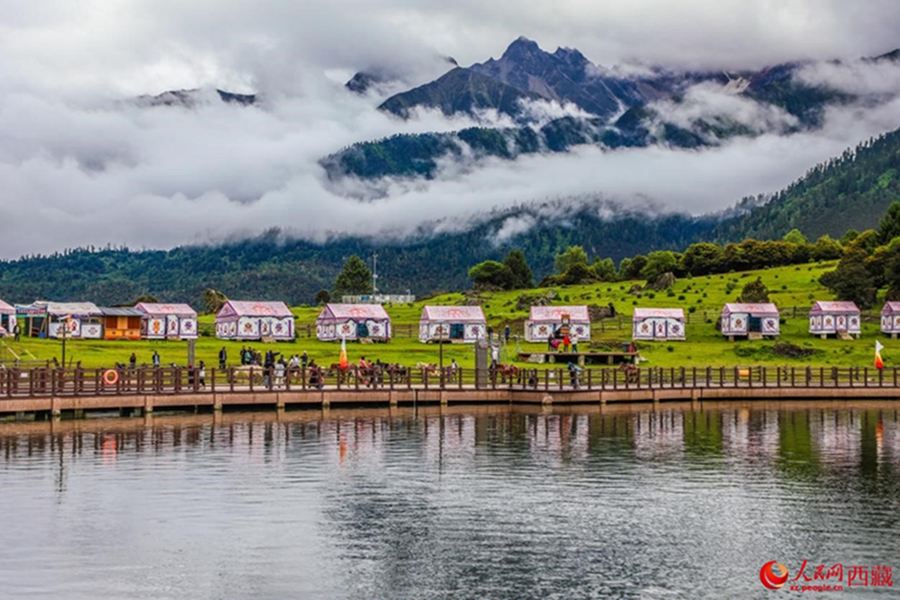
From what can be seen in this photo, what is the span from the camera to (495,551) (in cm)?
3516

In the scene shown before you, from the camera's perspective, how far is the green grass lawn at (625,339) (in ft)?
365

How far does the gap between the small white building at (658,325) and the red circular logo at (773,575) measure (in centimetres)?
10136

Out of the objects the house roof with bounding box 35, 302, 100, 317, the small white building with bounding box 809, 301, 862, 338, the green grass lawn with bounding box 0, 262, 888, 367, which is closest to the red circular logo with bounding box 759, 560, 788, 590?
the green grass lawn with bounding box 0, 262, 888, 367

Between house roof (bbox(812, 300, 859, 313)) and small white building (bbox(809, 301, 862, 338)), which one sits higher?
house roof (bbox(812, 300, 859, 313))

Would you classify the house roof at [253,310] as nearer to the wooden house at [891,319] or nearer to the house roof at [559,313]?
the house roof at [559,313]

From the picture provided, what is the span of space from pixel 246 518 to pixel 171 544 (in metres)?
4.21

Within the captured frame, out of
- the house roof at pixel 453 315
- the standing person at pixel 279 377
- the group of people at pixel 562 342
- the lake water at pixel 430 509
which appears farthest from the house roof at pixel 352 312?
the lake water at pixel 430 509

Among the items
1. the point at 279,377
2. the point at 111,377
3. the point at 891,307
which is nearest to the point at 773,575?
the point at 111,377

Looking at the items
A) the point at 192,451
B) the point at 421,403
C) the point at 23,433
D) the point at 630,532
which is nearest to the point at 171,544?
the point at 630,532

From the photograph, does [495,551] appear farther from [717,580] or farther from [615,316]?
[615,316]

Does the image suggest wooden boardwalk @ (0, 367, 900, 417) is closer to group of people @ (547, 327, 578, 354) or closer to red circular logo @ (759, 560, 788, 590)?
group of people @ (547, 327, 578, 354)

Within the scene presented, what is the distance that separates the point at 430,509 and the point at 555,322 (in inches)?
3807

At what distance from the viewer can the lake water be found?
32.1 m

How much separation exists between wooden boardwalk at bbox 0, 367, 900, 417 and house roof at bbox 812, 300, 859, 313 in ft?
128
